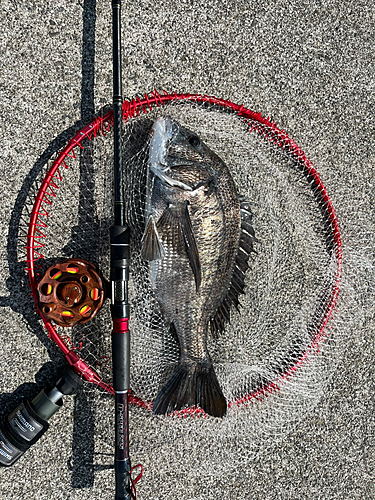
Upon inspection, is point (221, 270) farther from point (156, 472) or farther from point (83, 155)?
point (156, 472)

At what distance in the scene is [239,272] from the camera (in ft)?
5.46

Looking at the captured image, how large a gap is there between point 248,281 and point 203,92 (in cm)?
95

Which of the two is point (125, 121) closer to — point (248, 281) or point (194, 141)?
point (194, 141)

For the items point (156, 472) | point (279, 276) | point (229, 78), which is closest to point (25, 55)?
point (229, 78)

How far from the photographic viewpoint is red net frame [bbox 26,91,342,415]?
1.60 m

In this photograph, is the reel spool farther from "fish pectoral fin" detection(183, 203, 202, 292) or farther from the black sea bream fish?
"fish pectoral fin" detection(183, 203, 202, 292)

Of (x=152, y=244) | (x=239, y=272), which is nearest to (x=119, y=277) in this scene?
(x=152, y=244)

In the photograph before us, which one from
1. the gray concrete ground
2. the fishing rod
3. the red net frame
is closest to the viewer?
the fishing rod

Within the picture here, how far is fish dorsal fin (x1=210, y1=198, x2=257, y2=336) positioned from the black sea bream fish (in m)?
0.02

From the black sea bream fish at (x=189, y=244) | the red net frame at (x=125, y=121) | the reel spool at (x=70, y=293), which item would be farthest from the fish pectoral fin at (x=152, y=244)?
the red net frame at (x=125, y=121)

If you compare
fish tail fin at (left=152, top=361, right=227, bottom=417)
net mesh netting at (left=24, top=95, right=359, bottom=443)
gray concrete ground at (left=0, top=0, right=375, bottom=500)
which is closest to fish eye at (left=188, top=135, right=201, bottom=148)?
net mesh netting at (left=24, top=95, right=359, bottom=443)

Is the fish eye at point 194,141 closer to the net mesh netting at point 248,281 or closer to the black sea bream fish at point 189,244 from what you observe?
the black sea bream fish at point 189,244

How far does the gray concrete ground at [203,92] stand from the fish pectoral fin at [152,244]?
0.61m

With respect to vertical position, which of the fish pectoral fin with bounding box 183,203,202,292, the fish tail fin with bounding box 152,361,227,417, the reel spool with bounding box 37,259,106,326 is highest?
the fish pectoral fin with bounding box 183,203,202,292
